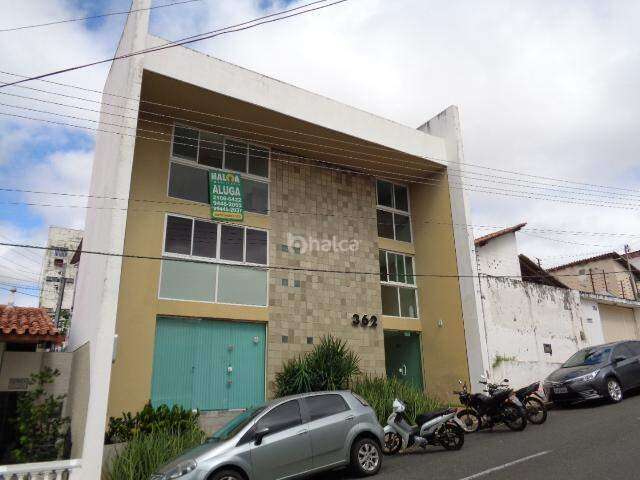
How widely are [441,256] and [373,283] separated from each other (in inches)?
112

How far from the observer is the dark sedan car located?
1208 cm

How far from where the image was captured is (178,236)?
13484 mm

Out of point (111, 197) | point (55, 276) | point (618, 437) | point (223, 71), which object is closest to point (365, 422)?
point (618, 437)

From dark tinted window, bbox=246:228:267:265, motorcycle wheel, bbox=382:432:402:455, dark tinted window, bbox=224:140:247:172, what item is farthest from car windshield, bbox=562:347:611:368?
dark tinted window, bbox=224:140:247:172

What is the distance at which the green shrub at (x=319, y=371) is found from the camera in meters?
13.1

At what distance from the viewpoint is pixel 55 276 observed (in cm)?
4519

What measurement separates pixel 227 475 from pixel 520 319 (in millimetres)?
13685

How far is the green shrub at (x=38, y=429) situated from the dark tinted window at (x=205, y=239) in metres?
4.75

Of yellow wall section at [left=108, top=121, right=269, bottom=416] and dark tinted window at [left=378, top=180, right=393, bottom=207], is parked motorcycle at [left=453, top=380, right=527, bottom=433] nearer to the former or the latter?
A: yellow wall section at [left=108, top=121, right=269, bottom=416]

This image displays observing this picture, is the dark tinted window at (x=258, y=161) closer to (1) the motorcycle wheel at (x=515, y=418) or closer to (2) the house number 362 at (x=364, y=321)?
(2) the house number 362 at (x=364, y=321)

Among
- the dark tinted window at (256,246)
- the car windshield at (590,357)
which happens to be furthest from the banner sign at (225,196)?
the car windshield at (590,357)

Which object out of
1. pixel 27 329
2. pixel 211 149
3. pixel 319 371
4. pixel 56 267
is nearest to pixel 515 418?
pixel 319 371

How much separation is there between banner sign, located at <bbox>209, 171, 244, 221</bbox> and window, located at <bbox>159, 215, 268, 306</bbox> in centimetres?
32

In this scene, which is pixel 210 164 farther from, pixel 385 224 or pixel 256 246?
pixel 385 224
